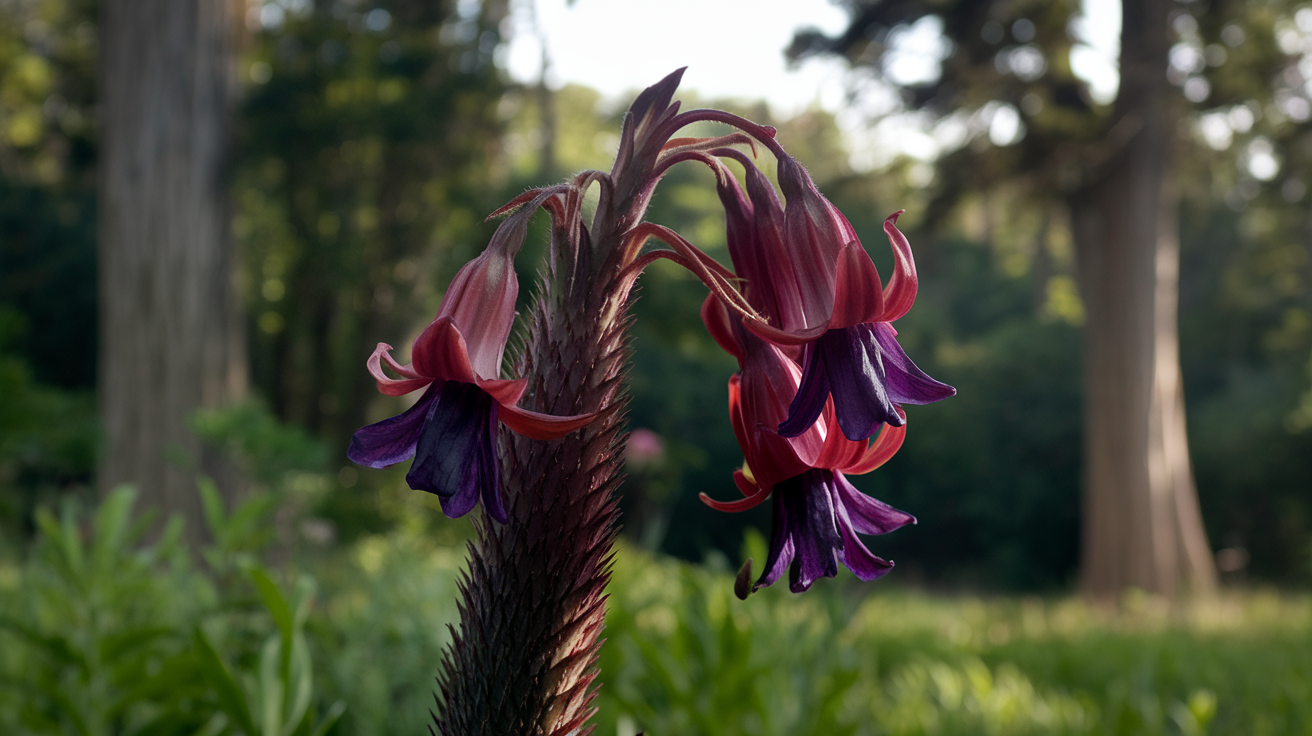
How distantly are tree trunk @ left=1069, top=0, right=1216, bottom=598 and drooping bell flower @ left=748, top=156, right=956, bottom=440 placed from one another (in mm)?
12893

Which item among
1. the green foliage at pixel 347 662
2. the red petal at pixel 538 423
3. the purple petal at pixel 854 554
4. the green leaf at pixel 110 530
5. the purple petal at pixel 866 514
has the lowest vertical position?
the green foliage at pixel 347 662

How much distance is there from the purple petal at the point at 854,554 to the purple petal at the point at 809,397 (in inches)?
5.7

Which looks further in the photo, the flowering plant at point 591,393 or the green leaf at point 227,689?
the green leaf at point 227,689

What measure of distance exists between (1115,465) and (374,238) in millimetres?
11379

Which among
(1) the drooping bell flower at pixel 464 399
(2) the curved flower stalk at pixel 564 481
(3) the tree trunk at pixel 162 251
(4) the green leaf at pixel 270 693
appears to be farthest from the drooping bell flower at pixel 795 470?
(3) the tree trunk at pixel 162 251

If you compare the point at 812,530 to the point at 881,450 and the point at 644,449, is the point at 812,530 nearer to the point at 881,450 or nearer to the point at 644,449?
the point at 881,450

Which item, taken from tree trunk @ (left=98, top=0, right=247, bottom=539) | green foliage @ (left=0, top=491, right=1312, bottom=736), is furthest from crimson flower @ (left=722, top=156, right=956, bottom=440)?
tree trunk @ (left=98, top=0, right=247, bottom=539)

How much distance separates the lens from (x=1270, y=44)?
11.8 metres

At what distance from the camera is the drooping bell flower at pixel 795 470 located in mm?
779

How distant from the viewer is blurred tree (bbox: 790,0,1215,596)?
11898mm

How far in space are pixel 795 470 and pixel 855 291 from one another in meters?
0.17

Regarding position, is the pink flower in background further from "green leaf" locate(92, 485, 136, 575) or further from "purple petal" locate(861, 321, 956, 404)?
"purple petal" locate(861, 321, 956, 404)

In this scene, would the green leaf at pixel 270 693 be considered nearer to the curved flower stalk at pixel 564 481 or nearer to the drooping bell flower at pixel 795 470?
the curved flower stalk at pixel 564 481

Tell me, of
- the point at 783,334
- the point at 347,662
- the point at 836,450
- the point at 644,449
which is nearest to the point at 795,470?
the point at 836,450
